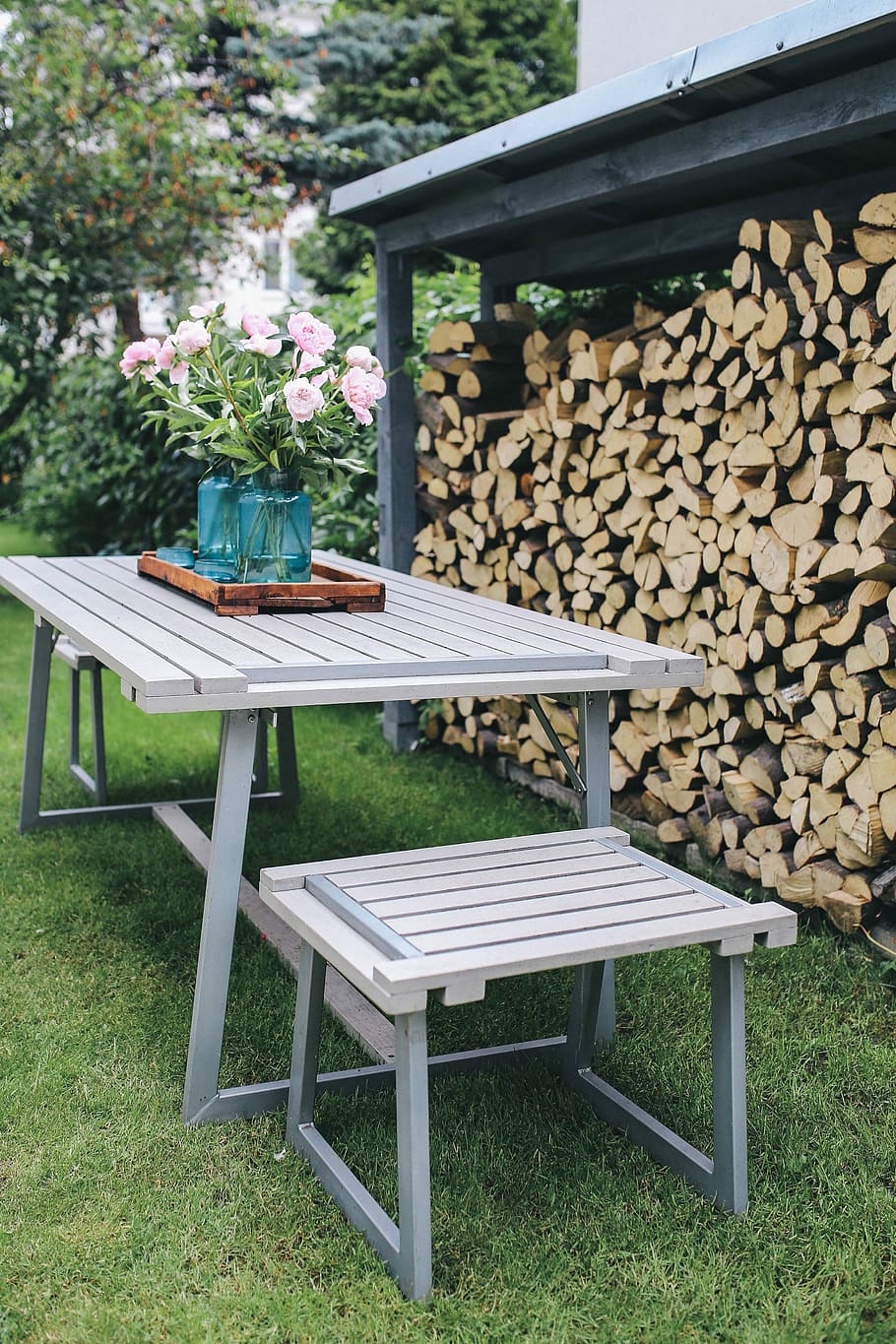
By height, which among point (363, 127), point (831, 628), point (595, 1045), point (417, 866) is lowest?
point (595, 1045)

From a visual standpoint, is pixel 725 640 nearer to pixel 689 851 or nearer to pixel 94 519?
pixel 689 851

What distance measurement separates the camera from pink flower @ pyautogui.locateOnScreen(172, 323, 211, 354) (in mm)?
2619

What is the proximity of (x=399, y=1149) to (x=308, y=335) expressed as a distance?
5.53 ft

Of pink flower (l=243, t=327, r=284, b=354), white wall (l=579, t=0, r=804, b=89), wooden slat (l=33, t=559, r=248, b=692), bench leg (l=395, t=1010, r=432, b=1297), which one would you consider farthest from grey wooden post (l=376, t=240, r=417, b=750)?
bench leg (l=395, t=1010, r=432, b=1297)

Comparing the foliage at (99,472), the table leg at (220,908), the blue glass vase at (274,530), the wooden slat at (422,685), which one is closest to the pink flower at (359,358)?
the blue glass vase at (274,530)

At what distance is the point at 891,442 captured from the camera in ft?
8.84

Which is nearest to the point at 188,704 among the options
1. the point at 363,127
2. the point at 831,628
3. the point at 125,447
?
the point at 831,628

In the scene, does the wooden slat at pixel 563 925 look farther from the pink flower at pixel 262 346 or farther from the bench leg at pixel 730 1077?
the pink flower at pixel 262 346

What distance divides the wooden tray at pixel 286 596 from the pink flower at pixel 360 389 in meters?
0.39

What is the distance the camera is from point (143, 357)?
2.87 m

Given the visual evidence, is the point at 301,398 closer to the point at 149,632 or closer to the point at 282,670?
the point at 149,632

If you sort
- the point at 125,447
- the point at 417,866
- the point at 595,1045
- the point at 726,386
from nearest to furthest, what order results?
the point at 417,866, the point at 595,1045, the point at 726,386, the point at 125,447

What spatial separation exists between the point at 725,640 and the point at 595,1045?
1.19 metres

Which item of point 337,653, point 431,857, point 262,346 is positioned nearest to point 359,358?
point 262,346
